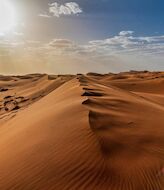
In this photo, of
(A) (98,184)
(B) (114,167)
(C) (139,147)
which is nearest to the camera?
(A) (98,184)

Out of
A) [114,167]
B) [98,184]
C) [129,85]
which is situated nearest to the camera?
[98,184]

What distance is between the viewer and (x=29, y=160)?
6074 mm

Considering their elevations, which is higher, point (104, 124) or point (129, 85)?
point (104, 124)

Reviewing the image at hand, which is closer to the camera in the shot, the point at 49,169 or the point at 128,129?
the point at 49,169

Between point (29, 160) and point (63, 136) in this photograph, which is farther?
point (63, 136)

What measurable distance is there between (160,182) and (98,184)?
110 cm

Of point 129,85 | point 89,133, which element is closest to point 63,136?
point 89,133

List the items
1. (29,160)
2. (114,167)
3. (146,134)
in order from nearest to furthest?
1. (114,167)
2. (29,160)
3. (146,134)

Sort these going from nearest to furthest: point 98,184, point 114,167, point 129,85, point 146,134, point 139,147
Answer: point 98,184 → point 114,167 → point 139,147 → point 146,134 → point 129,85

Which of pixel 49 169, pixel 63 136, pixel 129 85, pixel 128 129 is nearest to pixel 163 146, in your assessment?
pixel 128 129

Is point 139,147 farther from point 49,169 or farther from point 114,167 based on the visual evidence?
point 49,169

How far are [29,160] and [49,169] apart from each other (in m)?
0.71

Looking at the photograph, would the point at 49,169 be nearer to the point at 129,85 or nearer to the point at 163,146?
the point at 163,146

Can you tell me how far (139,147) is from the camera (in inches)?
261
